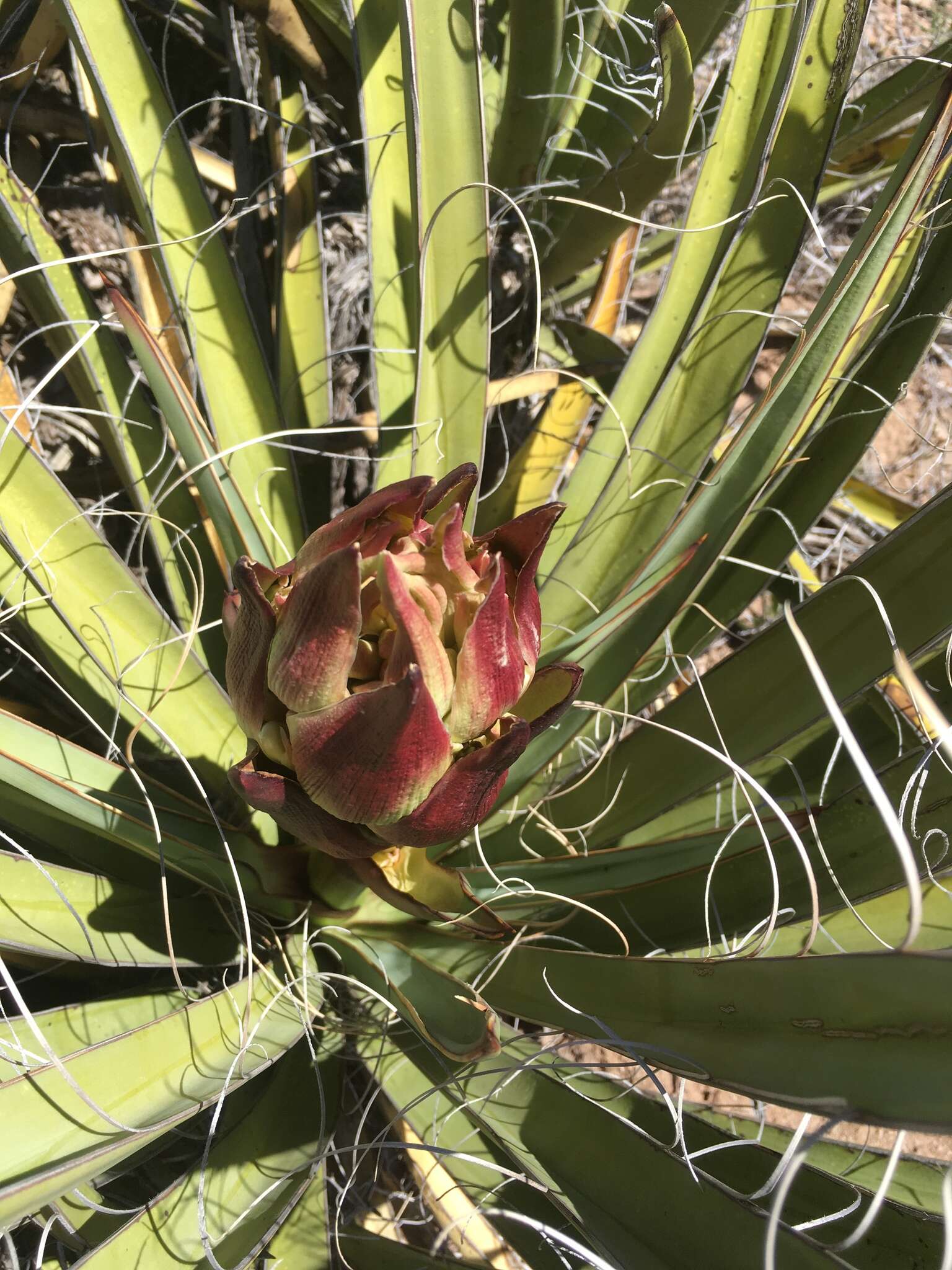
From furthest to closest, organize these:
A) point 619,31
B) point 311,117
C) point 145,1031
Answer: point 311,117 → point 619,31 → point 145,1031

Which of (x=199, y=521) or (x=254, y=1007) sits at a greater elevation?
(x=199, y=521)

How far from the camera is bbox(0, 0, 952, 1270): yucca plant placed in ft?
2.08

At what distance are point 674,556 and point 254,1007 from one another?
0.58 m

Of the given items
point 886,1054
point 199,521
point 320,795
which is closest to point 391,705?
point 320,795

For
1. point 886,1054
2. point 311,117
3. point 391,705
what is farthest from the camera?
point 311,117

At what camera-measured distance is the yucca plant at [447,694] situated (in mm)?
635

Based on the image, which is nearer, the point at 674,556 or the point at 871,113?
the point at 674,556

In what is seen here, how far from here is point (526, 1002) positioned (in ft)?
2.65

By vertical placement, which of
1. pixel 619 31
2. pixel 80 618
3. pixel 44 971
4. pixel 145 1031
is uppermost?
pixel 619 31

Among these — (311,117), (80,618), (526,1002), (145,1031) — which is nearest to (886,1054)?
(526,1002)

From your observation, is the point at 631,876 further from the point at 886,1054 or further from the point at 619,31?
the point at 619,31

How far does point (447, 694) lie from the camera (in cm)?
60

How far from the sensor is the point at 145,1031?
2.51 feet

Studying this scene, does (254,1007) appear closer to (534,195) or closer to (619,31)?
(534,195)
